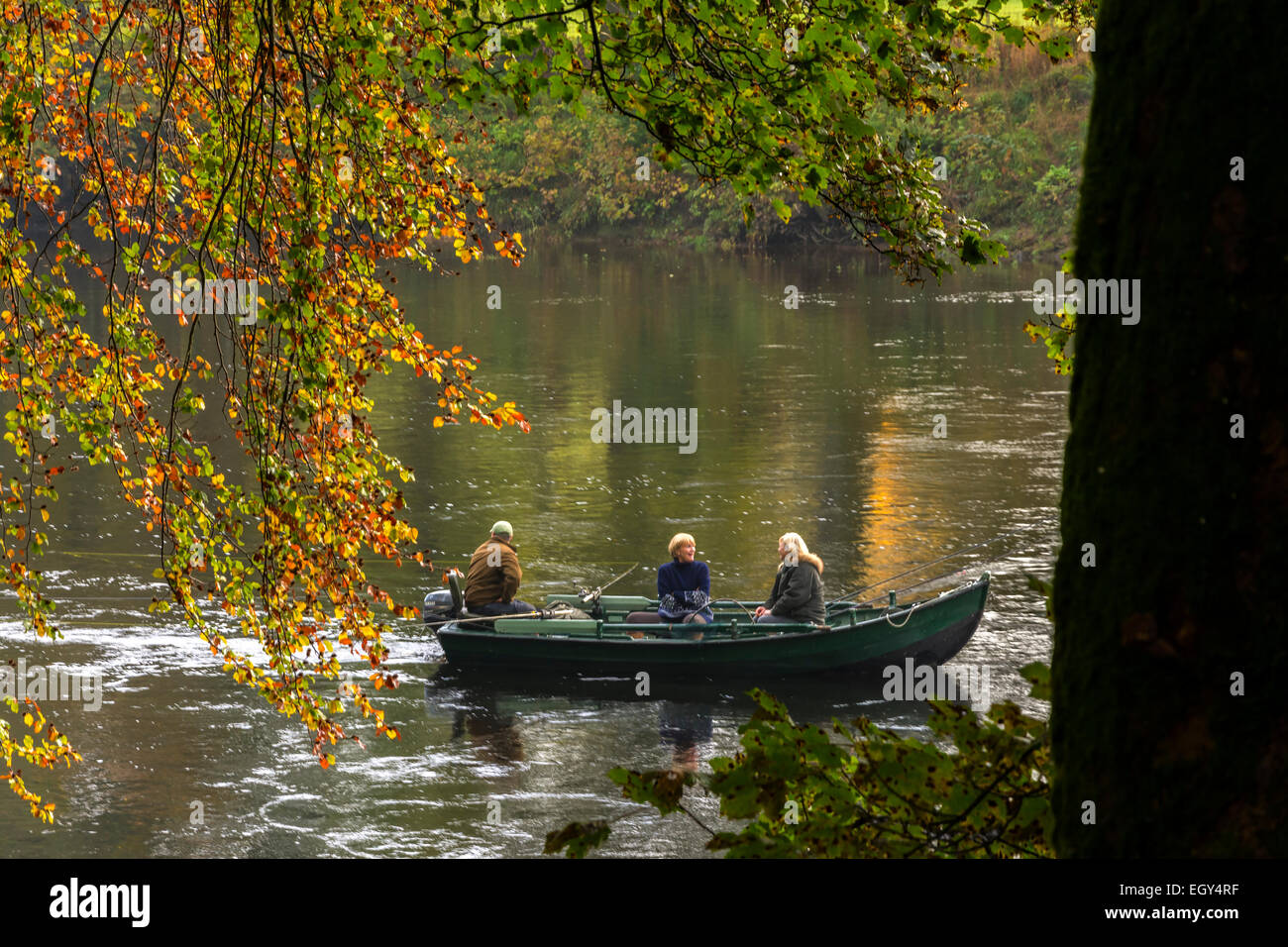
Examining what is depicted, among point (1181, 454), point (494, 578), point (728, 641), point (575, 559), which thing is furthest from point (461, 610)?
point (1181, 454)

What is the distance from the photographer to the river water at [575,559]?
13.4 metres

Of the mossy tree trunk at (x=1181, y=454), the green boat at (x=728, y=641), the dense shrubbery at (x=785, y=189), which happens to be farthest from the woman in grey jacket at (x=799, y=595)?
the dense shrubbery at (x=785, y=189)

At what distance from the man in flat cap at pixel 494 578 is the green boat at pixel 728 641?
202 mm

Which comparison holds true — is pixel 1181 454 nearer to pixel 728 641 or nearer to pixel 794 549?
pixel 794 549

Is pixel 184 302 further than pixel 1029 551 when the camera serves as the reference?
No

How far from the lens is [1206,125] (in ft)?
9.40

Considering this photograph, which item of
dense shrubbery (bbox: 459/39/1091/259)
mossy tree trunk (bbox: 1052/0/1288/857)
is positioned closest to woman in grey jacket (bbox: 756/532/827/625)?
mossy tree trunk (bbox: 1052/0/1288/857)

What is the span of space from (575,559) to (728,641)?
6.14 m

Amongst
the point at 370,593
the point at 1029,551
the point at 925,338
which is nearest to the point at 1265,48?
the point at 370,593

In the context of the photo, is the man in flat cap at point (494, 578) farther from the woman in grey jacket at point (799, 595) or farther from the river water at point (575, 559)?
the woman in grey jacket at point (799, 595)

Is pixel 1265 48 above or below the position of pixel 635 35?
below

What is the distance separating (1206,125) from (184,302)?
5125 millimetres

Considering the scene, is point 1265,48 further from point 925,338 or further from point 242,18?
point 925,338
